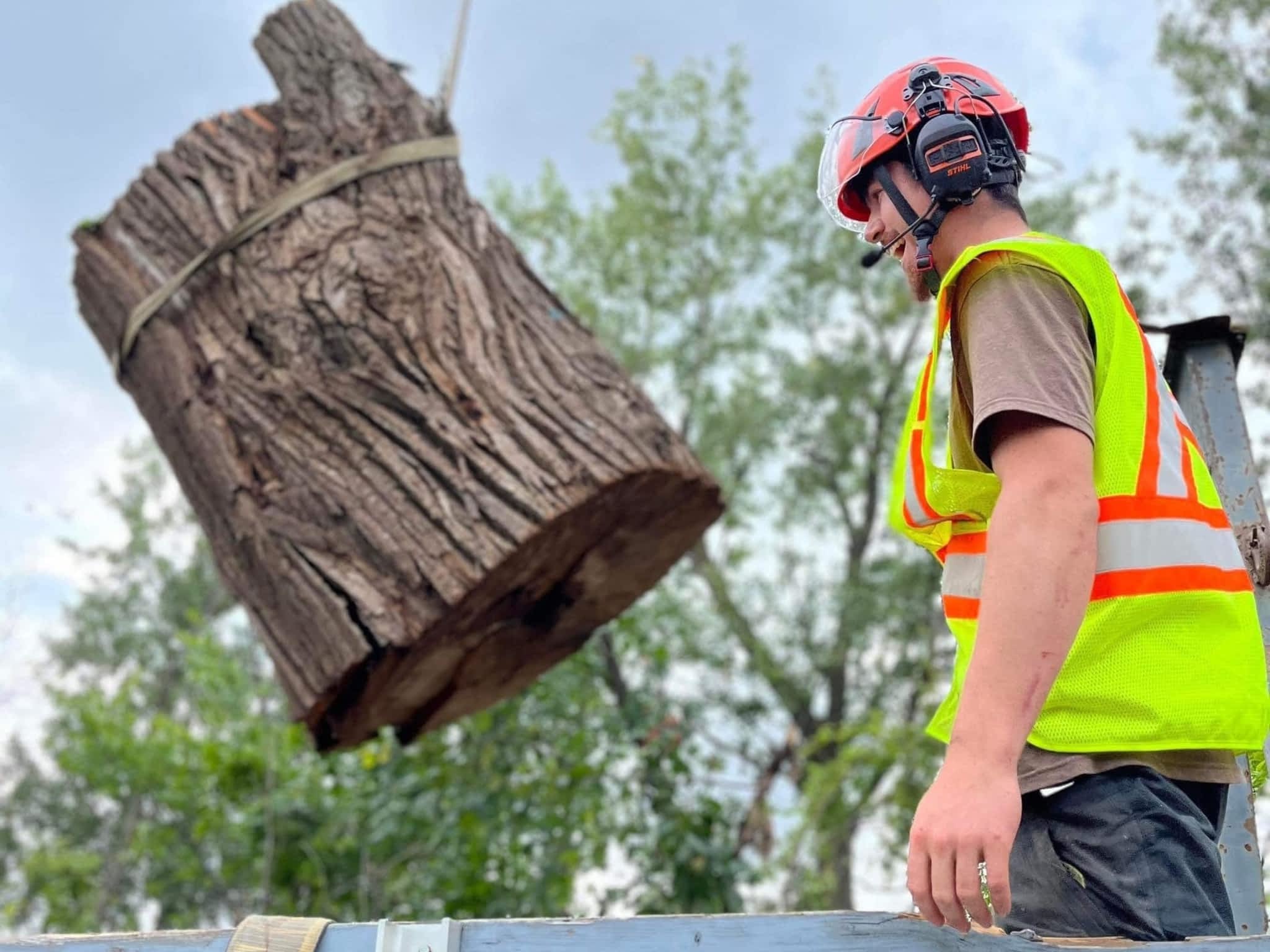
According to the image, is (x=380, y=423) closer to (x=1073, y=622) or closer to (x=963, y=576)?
(x=963, y=576)

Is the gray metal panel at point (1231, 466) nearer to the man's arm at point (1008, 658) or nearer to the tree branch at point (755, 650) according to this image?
the man's arm at point (1008, 658)

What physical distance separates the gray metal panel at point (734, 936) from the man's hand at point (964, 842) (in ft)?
0.09

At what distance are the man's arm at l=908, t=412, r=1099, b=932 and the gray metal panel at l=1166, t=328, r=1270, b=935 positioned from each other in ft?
2.39

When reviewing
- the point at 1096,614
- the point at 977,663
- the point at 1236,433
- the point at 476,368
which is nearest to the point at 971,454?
the point at 1096,614

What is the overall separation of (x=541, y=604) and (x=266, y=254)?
120cm

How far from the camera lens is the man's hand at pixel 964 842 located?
1121 millimetres

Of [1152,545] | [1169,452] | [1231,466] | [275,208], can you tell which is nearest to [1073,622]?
[1152,545]

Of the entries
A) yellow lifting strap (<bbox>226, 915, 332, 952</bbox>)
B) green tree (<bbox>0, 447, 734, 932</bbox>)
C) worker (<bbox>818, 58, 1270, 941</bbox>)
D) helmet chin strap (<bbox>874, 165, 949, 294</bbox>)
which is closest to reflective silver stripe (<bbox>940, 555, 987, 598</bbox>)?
worker (<bbox>818, 58, 1270, 941</bbox>)

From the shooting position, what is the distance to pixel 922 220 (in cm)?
160

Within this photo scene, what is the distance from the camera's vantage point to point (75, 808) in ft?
72.4

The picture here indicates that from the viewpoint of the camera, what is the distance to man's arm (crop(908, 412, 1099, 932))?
113cm

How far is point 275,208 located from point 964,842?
272 cm

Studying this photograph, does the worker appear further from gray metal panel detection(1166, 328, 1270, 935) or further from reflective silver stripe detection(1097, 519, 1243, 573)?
gray metal panel detection(1166, 328, 1270, 935)

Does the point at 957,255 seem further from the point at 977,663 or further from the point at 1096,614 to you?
the point at 977,663
